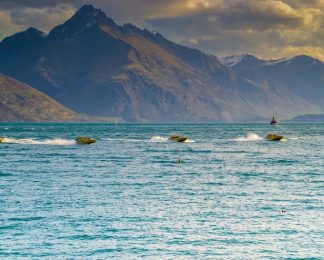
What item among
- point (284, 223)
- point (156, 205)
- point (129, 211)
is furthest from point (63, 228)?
point (284, 223)

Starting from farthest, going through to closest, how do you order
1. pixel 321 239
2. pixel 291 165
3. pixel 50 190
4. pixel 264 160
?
pixel 264 160 → pixel 291 165 → pixel 50 190 → pixel 321 239

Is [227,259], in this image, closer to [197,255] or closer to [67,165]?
[197,255]

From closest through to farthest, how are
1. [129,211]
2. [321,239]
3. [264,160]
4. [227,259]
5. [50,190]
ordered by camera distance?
1. [227,259]
2. [321,239]
3. [129,211]
4. [50,190]
5. [264,160]

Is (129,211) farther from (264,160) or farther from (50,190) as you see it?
(264,160)

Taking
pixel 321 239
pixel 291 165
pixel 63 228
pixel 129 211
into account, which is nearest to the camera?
pixel 321 239

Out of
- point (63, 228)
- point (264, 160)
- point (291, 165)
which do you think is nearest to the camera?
point (63, 228)

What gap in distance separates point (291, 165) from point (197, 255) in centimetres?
6017

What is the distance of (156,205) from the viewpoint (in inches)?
2012

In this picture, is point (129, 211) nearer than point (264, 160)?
Yes

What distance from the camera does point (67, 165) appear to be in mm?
93125

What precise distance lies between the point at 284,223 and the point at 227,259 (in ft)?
34.9

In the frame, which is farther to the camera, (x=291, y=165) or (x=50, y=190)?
(x=291, y=165)

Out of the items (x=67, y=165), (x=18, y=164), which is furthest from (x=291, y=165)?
(x=18, y=164)

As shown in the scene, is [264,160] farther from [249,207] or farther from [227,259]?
[227,259]
